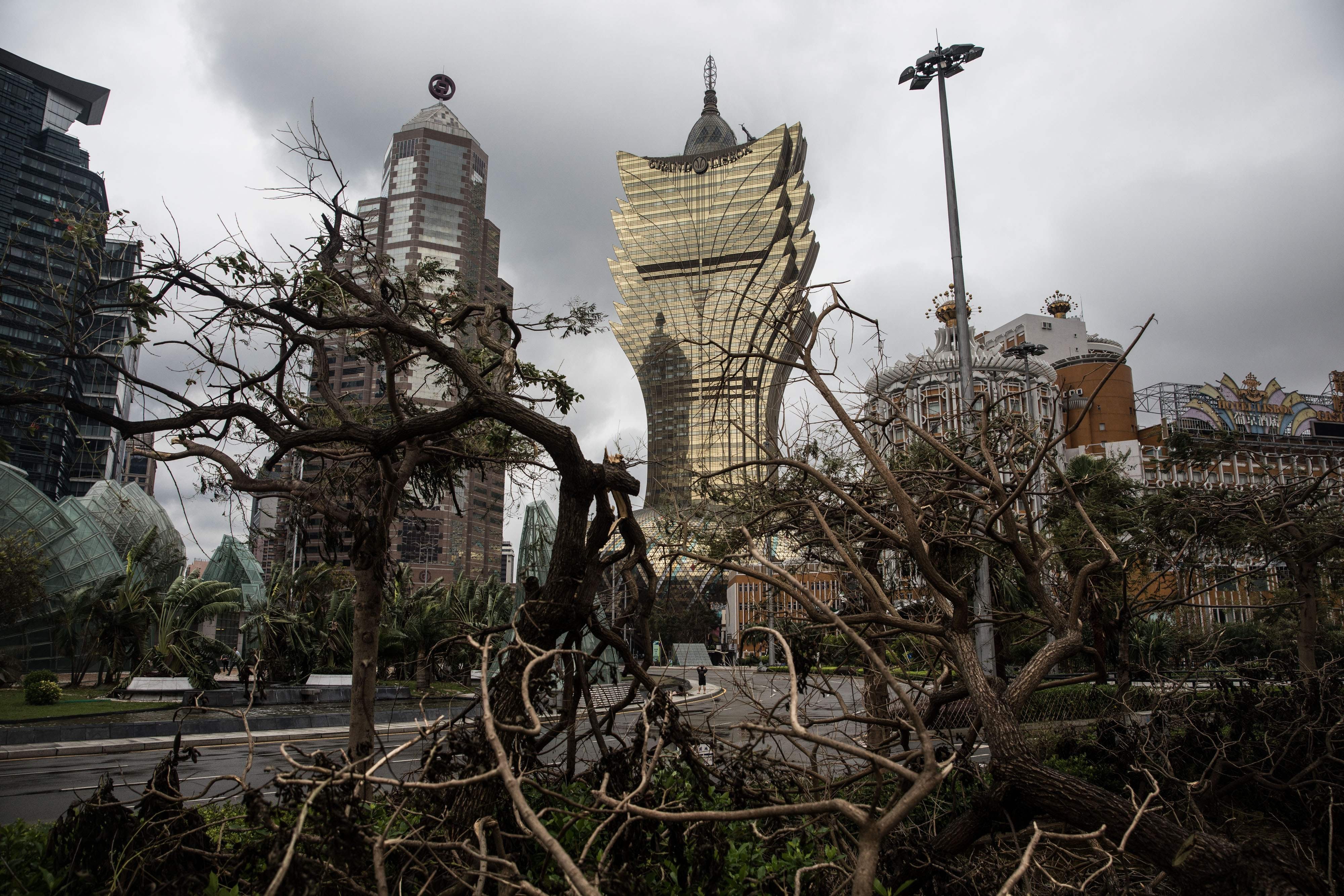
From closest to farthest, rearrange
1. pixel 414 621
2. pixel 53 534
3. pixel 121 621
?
pixel 121 621
pixel 414 621
pixel 53 534

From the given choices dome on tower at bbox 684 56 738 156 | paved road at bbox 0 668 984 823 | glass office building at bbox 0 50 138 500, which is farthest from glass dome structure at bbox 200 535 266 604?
dome on tower at bbox 684 56 738 156

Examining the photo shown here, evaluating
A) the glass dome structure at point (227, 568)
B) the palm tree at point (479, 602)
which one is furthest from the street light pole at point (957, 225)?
the glass dome structure at point (227, 568)

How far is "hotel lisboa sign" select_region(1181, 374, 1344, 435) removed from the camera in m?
61.0

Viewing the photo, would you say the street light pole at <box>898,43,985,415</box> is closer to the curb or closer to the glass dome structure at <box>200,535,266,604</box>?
the curb

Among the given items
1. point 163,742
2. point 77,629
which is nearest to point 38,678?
point 163,742

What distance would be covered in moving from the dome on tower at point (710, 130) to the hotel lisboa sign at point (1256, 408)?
3299 inches

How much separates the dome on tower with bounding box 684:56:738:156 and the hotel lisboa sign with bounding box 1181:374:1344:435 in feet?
275

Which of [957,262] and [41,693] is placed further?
[41,693]

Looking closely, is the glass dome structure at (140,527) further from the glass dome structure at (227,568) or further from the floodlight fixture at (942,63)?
the floodlight fixture at (942,63)

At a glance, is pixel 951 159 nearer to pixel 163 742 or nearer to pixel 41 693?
pixel 163 742

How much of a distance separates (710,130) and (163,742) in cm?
12854

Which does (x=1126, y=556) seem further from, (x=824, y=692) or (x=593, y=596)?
(x=593, y=596)

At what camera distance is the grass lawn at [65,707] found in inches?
703

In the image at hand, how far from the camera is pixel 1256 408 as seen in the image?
62.5m
